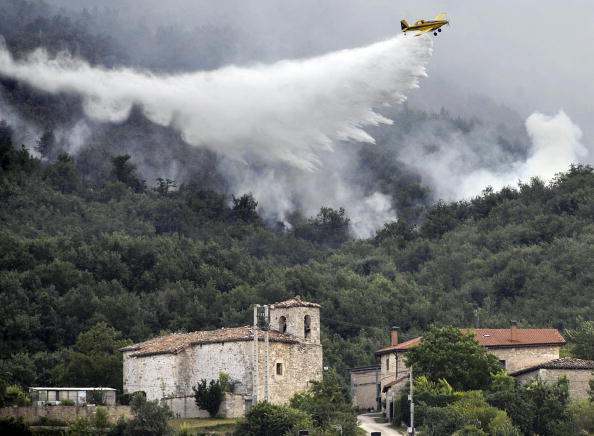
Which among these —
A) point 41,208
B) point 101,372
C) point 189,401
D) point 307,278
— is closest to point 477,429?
point 189,401

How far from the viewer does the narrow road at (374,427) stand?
59156 mm

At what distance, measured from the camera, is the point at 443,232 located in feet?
406

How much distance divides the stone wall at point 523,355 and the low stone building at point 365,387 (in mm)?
7459

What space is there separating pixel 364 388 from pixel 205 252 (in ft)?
105

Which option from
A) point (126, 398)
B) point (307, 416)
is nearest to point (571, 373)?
point (307, 416)

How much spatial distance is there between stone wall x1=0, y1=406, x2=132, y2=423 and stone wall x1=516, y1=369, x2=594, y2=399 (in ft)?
66.2

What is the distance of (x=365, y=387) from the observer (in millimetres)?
72750

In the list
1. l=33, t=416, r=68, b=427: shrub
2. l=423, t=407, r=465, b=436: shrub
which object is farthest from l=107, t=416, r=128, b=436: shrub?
l=423, t=407, r=465, b=436: shrub

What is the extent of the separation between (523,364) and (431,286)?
140 ft

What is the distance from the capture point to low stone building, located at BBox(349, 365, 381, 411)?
236 ft

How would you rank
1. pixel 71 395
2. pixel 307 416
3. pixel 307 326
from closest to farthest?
pixel 307 416 → pixel 71 395 → pixel 307 326

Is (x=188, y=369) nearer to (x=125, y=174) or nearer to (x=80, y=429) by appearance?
(x=80, y=429)

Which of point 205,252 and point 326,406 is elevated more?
point 205,252

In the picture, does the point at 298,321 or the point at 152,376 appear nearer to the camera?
the point at 152,376
